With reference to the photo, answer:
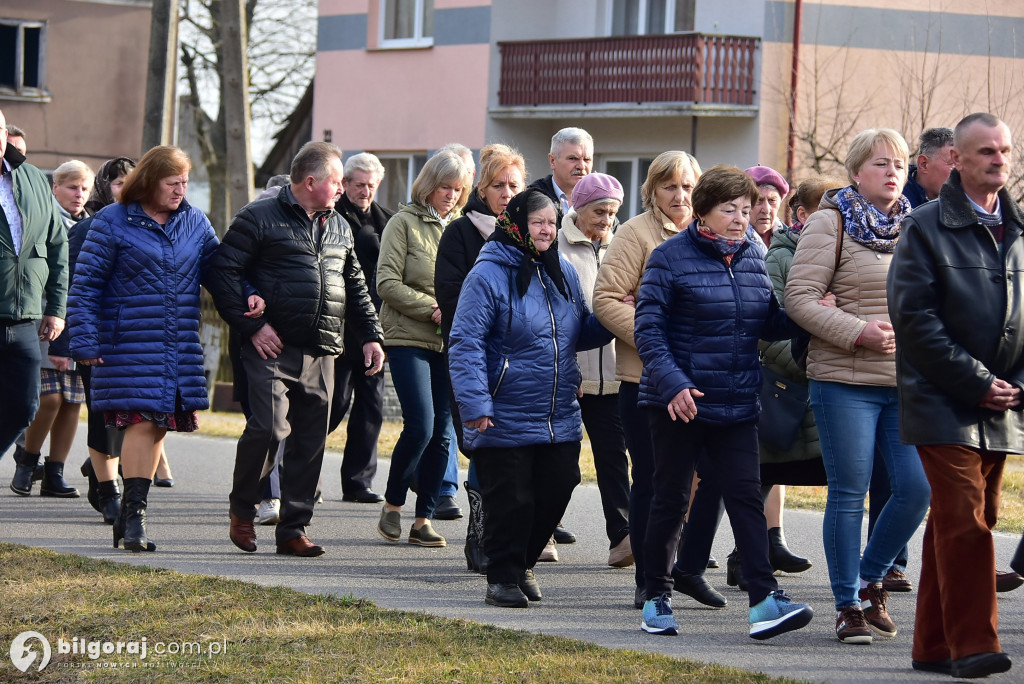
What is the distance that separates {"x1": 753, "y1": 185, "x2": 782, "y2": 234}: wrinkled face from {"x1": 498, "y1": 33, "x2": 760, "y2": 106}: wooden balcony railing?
1731 centimetres

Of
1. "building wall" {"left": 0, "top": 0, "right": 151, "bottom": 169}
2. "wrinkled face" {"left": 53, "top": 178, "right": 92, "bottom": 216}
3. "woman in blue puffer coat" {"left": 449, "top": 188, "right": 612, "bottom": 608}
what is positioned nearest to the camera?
"woman in blue puffer coat" {"left": 449, "top": 188, "right": 612, "bottom": 608}

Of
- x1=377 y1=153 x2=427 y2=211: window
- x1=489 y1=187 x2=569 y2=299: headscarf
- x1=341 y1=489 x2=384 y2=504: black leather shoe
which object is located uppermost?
x1=377 y1=153 x2=427 y2=211: window

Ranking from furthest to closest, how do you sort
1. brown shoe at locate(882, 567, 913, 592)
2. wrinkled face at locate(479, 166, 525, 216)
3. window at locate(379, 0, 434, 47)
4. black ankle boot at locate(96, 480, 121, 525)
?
1. window at locate(379, 0, 434, 47)
2. black ankle boot at locate(96, 480, 121, 525)
3. wrinkled face at locate(479, 166, 525, 216)
4. brown shoe at locate(882, 567, 913, 592)

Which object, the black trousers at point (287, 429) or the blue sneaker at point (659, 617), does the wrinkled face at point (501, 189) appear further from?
the blue sneaker at point (659, 617)

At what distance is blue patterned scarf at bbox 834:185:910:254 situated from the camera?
6.71 m

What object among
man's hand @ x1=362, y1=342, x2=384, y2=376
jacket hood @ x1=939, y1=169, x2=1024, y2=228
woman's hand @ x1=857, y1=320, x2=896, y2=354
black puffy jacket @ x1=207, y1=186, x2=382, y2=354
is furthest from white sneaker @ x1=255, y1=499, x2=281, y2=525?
jacket hood @ x1=939, y1=169, x2=1024, y2=228

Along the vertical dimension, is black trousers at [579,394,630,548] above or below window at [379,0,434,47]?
below

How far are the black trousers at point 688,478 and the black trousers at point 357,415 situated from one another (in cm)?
399

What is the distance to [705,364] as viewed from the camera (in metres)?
6.54

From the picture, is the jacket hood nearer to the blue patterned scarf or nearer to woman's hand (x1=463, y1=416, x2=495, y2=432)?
the blue patterned scarf

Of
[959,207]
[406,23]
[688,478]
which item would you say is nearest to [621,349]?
[688,478]

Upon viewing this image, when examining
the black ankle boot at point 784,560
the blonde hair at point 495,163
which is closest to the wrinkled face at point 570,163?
the blonde hair at point 495,163

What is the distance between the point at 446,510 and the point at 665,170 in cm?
332

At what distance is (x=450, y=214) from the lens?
9312mm
